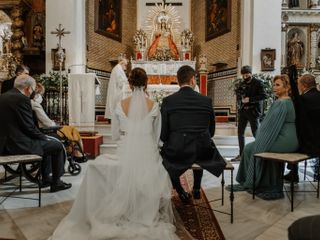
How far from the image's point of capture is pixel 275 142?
14.0 feet

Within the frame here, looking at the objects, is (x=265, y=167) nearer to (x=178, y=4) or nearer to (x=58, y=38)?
(x=58, y=38)

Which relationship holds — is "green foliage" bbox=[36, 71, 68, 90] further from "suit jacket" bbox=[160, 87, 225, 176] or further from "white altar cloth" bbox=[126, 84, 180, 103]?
"suit jacket" bbox=[160, 87, 225, 176]

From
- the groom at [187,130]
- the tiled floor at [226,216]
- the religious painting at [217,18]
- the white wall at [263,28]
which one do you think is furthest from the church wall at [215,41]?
the groom at [187,130]

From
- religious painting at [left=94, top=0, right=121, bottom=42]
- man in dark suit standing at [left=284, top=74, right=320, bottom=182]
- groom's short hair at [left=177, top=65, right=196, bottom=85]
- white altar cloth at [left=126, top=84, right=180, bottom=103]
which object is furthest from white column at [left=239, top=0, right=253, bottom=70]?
groom's short hair at [left=177, top=65, right=196, bottom=85]

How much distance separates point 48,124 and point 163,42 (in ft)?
29.2

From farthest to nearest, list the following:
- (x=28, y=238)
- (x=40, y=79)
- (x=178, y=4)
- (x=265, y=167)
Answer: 1. (x=178, y=4)
2. (x=40, y=79)
3. (x=265, y=167)
4. (x=28, y=238)

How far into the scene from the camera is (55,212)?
12.1 ft

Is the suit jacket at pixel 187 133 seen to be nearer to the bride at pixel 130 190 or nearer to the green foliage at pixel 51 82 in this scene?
the bride at pixel 130 190

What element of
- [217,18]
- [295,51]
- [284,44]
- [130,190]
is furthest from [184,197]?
[295,51]

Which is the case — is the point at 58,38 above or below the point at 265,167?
above

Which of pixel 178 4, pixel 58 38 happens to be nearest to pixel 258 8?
pixel 178 4

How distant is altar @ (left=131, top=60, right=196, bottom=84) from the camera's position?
12.0 meters

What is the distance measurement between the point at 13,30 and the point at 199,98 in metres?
9.43

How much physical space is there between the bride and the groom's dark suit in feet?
0.42
